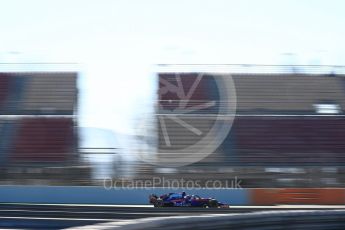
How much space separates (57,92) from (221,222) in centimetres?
2504

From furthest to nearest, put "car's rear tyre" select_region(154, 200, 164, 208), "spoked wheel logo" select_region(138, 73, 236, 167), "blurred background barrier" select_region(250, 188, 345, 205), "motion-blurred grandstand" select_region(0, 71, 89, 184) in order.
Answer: "spoked wheel logo" select_region(138, 73, 236, 167)
"motion-blurred grandstand" select_region(0, 71, 89, 184)
"blurred background barrier" select_region(250, 188, 345, 205)
"car's rear tyre" select_region(154, 200, 164, 208)

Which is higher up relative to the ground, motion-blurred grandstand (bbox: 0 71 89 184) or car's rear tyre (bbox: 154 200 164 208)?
motion-blurred grandstand (bbox: 0 71 89 184)

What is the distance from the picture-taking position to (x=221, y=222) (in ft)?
26.2

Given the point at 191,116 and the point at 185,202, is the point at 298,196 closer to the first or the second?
the point at 185,202

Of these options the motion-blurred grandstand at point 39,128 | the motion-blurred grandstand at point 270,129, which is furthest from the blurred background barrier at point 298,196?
the motion-blurred grandstand at point 39,128

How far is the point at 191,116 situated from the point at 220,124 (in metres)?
1.63

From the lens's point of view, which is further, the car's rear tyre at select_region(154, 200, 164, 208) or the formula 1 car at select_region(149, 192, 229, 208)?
the car's rear tyre at select_region(154, 200, 164, 208)

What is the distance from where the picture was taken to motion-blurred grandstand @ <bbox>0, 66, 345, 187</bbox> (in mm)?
26547

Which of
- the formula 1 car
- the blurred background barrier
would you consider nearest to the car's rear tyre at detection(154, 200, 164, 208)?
the formula 1 car

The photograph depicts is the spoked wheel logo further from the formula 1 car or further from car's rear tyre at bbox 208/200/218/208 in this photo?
car's rear tyre at bbox 208/200/218/208

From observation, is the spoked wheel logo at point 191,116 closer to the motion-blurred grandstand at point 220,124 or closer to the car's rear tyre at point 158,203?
the motion-blurred grandstand at point 220,124

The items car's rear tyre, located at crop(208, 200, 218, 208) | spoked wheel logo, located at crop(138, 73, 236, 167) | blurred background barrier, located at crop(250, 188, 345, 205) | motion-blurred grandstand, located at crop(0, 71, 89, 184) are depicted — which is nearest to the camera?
car's rear tyre, located at crop(208, 200, 218, 208)

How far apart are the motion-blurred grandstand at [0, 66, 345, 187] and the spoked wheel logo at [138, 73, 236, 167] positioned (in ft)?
0.19

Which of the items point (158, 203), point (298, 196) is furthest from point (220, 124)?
point (158, 203)
